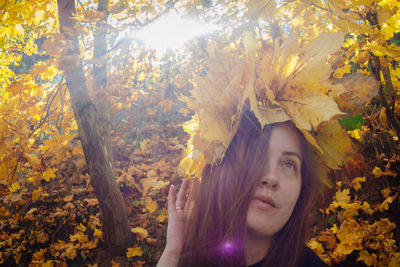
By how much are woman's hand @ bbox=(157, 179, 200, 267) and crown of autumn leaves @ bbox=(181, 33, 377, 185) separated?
1.06 feet

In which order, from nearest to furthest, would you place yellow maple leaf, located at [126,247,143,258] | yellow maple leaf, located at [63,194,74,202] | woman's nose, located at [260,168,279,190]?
1. woman's nose, located at [260,168,279,190]
2. yellow maple leaf, located at [126,247,143,258]
3. yellow maple leaf, located at [63,194,74,202]

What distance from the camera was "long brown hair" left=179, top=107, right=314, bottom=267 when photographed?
1.05 metres

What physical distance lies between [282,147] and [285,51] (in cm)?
40

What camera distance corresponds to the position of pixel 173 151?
16.8ft

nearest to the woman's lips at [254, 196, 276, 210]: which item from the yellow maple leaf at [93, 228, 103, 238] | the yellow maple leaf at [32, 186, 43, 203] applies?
the yellow maple leaf at [93, 228, 103, 238]

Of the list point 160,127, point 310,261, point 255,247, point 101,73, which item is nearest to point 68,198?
point 101,73

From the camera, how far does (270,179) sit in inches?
40.9

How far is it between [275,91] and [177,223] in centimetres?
81

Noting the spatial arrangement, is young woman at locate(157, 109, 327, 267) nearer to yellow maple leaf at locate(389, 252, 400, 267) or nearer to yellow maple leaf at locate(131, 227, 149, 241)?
yellow maple leaf at locate(389, 252, 400, 267)

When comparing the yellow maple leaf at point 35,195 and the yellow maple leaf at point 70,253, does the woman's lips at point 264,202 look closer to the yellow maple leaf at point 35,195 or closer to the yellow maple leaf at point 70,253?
the yellow maple leaf at point 70,253

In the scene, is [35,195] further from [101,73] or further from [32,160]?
[101,73]

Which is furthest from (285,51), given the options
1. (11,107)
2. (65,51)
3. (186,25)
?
(11,107)

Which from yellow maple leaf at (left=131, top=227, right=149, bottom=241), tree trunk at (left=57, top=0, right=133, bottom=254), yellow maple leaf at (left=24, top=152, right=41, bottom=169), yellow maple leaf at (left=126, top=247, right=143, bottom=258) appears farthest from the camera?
yellow maple leaf at (left=131, top=227, right=149, bottom=241)

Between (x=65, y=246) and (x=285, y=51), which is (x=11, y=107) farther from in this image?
(x=285, y=51)
